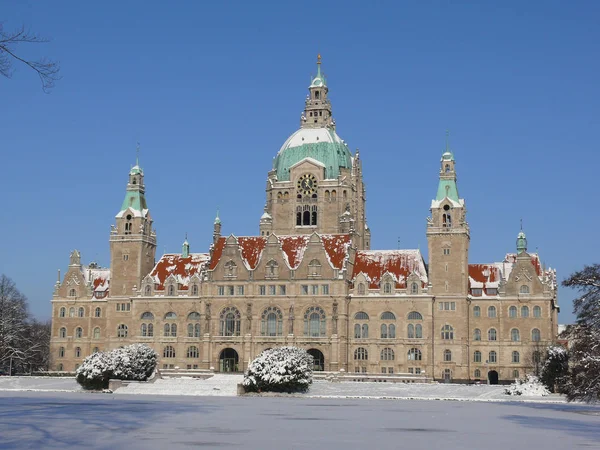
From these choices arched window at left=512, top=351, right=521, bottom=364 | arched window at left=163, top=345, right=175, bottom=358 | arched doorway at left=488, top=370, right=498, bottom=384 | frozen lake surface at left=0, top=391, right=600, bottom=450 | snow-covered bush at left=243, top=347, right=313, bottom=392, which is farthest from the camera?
arched window at left=163, top=345, right=175, bottom=358

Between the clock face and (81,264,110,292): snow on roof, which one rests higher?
the clock face

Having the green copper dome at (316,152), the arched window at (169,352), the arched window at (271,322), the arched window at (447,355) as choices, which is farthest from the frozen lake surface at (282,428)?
the green copper dome at (316,152)

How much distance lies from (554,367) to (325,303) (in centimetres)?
3655

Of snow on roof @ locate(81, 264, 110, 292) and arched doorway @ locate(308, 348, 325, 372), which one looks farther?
snow on roof @ locate(81, 264, 110, 292)

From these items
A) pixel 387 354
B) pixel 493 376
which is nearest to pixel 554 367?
pixel 493 376

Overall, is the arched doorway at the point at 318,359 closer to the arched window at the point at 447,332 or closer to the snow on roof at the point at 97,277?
the arched window at the point at 447,332

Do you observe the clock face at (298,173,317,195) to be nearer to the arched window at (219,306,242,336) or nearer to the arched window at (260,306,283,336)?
the arched window at (260,306,283,336)

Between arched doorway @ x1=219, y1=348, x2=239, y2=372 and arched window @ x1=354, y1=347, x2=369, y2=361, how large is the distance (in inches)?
562

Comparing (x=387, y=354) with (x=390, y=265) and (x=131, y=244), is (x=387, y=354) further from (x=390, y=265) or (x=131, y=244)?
(x=131, y=244)

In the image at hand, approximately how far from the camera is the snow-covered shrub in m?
73.8

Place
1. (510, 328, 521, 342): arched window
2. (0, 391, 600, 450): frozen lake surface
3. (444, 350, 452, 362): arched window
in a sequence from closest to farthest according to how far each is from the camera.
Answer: (0, 391, 600, 450): frozen lake surface < (510, 328, 521, 342): arched window < (444, 350, 452, 362): arched window

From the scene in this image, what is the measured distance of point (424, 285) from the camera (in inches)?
4190

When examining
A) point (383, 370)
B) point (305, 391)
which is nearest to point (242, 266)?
point (383, 370)

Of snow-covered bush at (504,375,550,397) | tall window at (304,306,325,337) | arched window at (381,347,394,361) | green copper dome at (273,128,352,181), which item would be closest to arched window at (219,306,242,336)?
tall window at (304,306,325,337)
